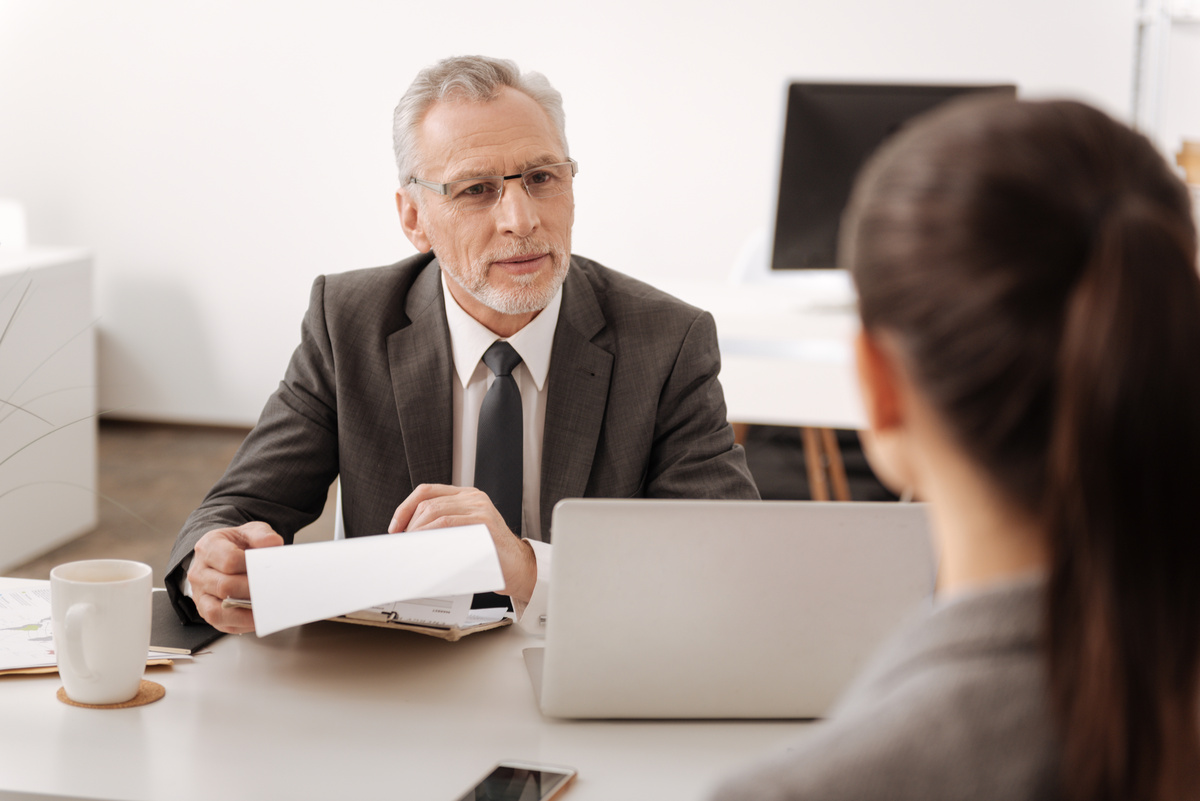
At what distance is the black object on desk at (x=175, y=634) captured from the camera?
47.4 inches

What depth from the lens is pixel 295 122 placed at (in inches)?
191

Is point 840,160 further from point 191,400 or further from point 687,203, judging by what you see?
point 191,400

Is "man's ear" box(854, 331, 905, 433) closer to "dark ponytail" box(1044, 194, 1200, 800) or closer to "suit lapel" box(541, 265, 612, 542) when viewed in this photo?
"dark ponytail" box(1044, 194, 1200, 800)

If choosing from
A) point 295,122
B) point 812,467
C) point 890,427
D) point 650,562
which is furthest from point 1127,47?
point 890,427

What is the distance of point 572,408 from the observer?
5.33ft

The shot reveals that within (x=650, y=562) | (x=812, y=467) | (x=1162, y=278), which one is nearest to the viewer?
(x=1162, y=278)

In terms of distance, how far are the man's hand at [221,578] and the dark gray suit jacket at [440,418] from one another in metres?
0.30

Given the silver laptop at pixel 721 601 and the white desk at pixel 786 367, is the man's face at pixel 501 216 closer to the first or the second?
the silver laptop at pixel 721 601

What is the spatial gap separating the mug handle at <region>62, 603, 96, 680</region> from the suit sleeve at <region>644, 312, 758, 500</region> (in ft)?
2.57

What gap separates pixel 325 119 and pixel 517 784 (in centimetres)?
430

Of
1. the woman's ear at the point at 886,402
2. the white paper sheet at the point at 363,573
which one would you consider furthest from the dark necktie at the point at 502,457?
the woman's ear at the point at 886,402

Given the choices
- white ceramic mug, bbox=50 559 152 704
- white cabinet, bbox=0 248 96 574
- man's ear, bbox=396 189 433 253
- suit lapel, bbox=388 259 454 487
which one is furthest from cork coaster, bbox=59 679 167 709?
white cabinet, bbox=0 248 96 574

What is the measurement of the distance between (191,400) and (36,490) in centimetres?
173

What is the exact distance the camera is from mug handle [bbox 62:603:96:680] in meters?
1.04
